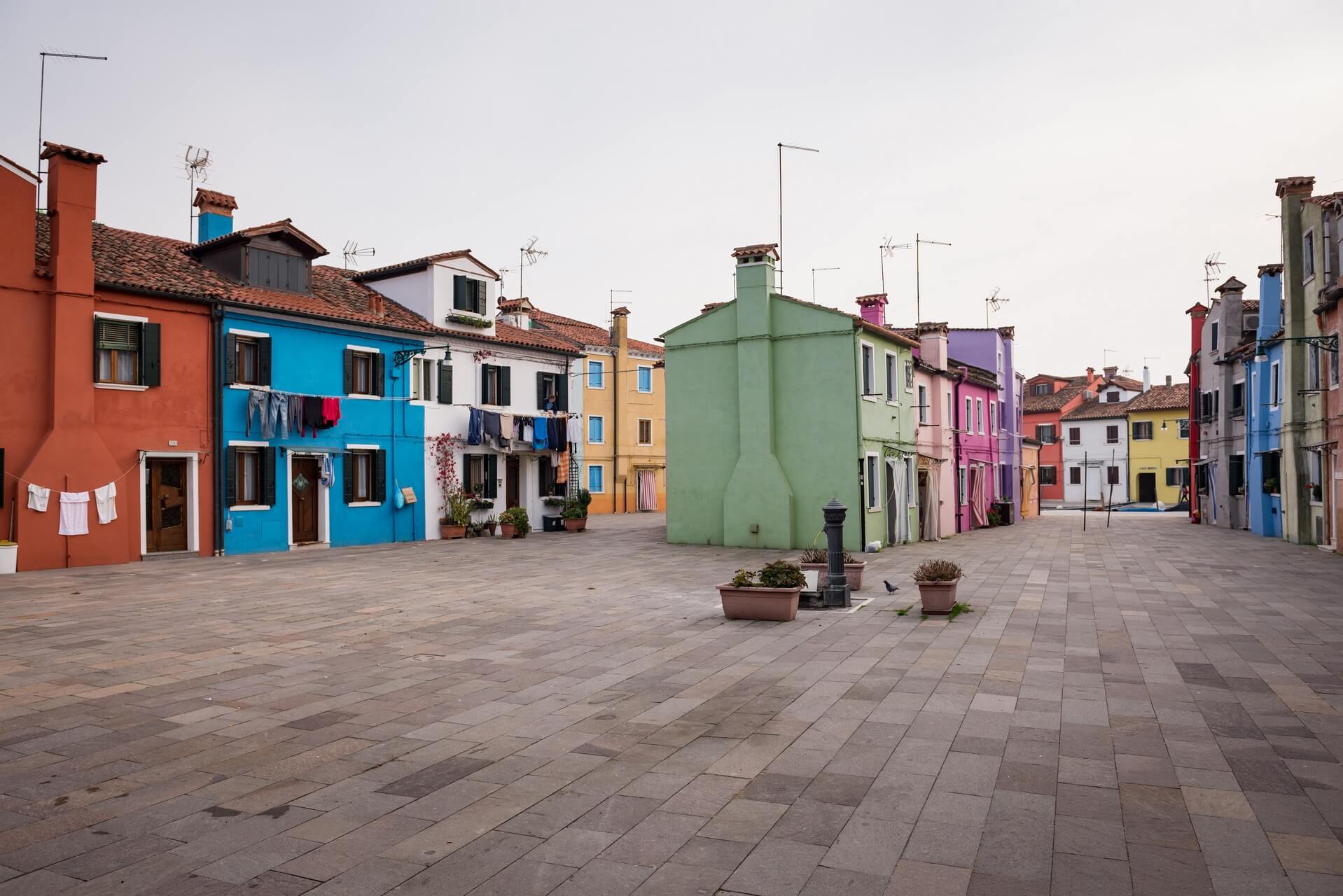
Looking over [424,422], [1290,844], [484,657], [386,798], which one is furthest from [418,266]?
[1290,844]

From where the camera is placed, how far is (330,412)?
23234mm

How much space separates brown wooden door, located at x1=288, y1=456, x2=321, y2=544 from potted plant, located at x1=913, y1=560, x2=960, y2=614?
1689 cm

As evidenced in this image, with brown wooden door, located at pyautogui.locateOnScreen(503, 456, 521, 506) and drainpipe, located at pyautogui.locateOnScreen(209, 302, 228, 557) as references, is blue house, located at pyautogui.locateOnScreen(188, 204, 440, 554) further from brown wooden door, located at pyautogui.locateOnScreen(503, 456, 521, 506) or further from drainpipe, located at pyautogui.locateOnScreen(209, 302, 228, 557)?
brown wooden door, located at pyautogui.locateOnScreen(503, 456, 521, 506)

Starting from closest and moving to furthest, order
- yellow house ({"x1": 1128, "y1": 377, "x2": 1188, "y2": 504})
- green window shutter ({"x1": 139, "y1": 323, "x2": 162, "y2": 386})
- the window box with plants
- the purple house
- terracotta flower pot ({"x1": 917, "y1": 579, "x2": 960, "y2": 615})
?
terracotta flower pot ({"x1": 917, "y1": 579, "x2": 960, "y2": 615}) < the window box with plants < green window shutter ({"x1": 139, "y1": 323, "x2": 162, "y2": 386}) < the purple house < yellow house ({"x1": 1128, "y1": 377, "x2": 1188, "y2": 504})

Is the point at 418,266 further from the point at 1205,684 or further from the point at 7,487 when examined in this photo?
the point at 1205,684

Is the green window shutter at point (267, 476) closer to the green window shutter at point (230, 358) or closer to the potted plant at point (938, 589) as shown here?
the green window shutter at point (230, 358)

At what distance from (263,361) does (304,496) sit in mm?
3640

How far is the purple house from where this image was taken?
38.8m

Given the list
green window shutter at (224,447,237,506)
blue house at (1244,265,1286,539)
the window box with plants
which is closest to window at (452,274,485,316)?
green window shutter at (224,447,237,506)

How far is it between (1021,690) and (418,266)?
23.8m

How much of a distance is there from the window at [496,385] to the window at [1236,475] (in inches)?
1063

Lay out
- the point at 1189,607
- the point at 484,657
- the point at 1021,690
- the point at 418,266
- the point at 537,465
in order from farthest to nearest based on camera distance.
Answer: the point at 537,465 → the point at 418,266 → the point at 1189,607 → the point at 484,657 → the point at 1021,690

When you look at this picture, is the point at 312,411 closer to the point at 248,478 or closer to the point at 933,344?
the point at 248,478

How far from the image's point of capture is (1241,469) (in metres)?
33.6
